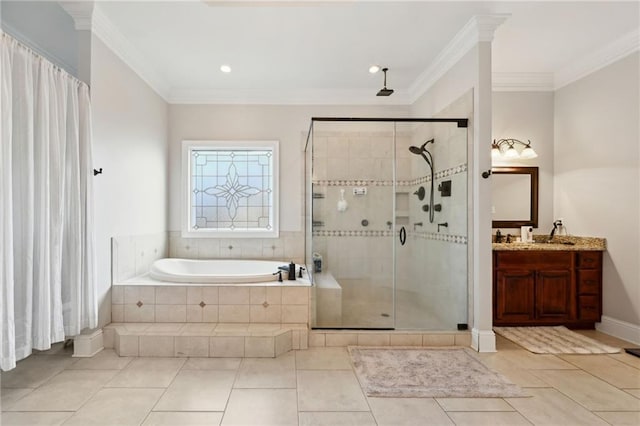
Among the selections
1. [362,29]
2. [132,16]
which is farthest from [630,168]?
[132,16]

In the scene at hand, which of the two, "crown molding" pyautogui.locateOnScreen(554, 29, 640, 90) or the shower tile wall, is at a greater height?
"crown molding" pyautogui.locateOnScreen(554, 29, 640, 90)

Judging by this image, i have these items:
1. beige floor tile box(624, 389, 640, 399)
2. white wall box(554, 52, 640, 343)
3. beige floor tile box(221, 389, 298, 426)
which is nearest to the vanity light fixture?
white wall box(554, 52, 640, 343)

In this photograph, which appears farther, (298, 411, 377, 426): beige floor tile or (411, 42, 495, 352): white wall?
(411, 42, 495, 352): white wall

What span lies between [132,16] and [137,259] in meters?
2.19

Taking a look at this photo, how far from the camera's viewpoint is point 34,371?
2447 mm

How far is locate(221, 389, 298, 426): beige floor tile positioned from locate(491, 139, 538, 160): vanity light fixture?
11.0ft

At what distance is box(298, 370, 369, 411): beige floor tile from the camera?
80.3 inches

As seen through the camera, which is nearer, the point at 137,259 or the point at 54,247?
the point at 54,247

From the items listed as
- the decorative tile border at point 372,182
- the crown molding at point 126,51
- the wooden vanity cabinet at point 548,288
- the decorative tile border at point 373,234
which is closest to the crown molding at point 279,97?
the crown molding at point 126,51

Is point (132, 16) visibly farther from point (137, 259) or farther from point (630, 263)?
point (630, 263)

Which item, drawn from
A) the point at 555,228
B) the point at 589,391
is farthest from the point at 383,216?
the point at 555,228

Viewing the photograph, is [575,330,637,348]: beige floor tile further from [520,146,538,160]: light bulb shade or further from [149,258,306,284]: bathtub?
[149,258,306,284]: bathtub

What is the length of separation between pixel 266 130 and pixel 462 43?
2.45 meters

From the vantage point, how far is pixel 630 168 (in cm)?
321
